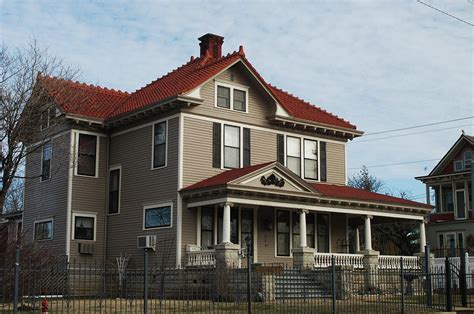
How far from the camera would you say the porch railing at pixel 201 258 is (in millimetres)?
25406

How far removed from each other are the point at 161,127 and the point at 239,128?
3.28 meters

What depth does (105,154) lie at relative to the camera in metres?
31.0

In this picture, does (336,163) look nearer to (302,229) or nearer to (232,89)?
(302,229)

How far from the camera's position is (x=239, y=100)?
2988 cm

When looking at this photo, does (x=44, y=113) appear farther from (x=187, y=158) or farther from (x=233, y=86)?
(x=233, y=86)

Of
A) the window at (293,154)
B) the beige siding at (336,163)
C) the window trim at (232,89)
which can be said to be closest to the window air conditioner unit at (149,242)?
the window trim at (232,89)

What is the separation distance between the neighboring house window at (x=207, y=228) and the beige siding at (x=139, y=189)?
1.28m

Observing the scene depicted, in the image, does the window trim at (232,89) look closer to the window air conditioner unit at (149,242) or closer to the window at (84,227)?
the window air conditioner unit at (149,242)

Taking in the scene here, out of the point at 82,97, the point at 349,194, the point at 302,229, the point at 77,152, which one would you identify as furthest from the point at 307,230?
the point at 82,97

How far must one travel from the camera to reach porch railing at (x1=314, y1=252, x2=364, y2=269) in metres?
27.2

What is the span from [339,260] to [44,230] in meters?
13.1

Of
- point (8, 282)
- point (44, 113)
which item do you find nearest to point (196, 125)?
point (44, 113)

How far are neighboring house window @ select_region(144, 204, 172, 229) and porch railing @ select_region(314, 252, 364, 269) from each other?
19.3 ft

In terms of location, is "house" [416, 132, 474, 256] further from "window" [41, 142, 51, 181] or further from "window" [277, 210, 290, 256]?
"window" [41, 142, 51, 181]
